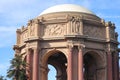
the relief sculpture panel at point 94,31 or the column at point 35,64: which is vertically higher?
the relief sculpture panel at point 94,31

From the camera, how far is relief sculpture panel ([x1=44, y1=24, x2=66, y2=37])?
5745cm

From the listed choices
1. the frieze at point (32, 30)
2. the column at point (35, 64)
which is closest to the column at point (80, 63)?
the column at point (35, 64)

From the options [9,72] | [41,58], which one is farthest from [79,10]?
[9,72]

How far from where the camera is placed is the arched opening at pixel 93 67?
59.2 metres

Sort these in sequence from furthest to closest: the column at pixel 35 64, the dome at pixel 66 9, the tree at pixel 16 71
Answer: the dome at pixel 66 9 < the column at pixel 35 64 < the tree at pixel 16 71

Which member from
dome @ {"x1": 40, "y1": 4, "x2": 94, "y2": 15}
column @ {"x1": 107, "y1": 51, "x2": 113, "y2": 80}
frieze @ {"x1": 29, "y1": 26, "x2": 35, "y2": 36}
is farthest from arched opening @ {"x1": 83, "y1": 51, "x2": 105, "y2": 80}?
frieze @ {"x1": 29, "y1": 26, "x2": 35, "y2": 36}

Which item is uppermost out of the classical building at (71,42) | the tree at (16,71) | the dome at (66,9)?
the dome at (66,9)

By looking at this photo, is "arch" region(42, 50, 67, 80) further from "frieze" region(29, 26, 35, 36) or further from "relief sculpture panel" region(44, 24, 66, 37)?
"frieze" region(29, 26, 35, 36)

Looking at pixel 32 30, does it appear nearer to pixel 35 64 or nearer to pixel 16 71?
pixel 35 64

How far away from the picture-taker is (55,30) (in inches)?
2272

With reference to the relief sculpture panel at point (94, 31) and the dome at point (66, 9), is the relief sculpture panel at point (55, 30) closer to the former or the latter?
the dome at point (66, 9)

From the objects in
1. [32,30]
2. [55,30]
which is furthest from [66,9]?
[32,30]

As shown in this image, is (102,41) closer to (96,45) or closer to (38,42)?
(96,45)

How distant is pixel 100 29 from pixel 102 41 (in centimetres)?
223
